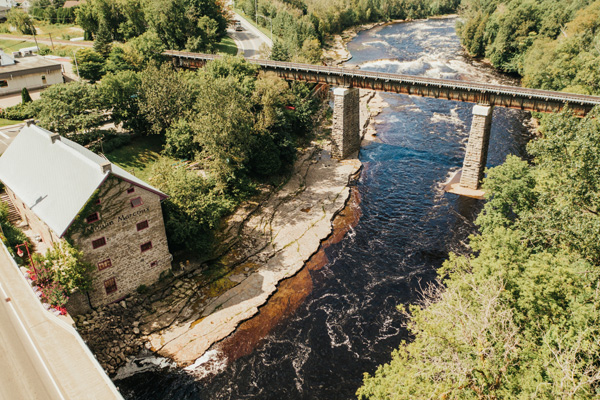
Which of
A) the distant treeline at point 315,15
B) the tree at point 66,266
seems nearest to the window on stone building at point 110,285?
the tree at point 66,266

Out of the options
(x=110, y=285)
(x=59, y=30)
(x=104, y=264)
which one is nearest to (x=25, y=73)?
(x=104, y=264)

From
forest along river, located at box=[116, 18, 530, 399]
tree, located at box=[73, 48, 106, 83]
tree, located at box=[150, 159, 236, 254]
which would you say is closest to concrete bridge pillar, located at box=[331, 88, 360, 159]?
forest along river, located at box=[116, 18, 530, 399]

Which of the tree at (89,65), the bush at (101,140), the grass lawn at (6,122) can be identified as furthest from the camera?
the tree at (89,65)

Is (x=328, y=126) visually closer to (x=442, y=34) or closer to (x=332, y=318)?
(x=332, y=318)

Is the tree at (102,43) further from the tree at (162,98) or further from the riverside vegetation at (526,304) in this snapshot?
the riverside vegetation at (526,304)

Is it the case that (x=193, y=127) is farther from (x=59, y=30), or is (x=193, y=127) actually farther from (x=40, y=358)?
(x=59, y=30)

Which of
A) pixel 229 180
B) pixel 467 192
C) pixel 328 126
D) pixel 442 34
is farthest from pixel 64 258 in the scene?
pixel 442 34

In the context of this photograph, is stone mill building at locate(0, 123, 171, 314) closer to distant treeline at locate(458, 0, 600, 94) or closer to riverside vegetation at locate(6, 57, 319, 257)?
riverside vegetation at locate(6, 57, 319, 257)
